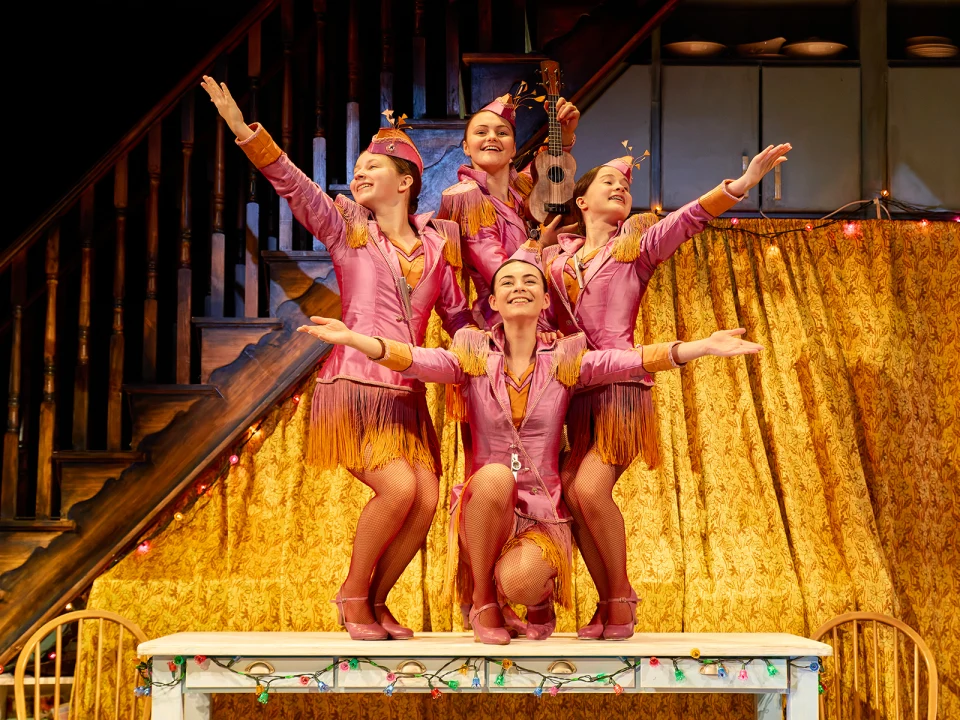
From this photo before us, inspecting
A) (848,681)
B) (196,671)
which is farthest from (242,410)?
(848,681)

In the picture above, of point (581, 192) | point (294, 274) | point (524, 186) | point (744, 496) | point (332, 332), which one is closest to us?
point (332, 332)

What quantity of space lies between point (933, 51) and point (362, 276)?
3.45 metres

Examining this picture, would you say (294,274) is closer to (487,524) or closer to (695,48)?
(487,524)

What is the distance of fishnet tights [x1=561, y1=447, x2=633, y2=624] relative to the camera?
3.13 metres

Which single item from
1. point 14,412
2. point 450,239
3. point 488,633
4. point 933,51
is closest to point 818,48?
point 933,51

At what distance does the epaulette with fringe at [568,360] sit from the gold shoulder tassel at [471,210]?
47 cm

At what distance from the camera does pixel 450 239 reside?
3.34m

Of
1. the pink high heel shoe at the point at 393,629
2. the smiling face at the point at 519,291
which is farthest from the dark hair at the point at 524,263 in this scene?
the pink high heel shoe at the point at 393,629

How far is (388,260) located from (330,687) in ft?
3.75

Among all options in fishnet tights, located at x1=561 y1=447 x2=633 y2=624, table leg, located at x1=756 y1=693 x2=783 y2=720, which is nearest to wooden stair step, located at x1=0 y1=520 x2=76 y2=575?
fishnet tights, located at x1=561 y1=447 x2=633 y2=624

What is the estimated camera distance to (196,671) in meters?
2.99

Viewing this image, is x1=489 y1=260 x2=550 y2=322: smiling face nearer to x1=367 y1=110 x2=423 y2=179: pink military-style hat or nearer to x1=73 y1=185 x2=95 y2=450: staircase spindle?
x1=367 y1=110 x2=423 y2=179: pink military-style hat

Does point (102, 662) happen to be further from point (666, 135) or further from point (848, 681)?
point (666, 135)

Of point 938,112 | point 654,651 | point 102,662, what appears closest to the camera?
point 654,651
